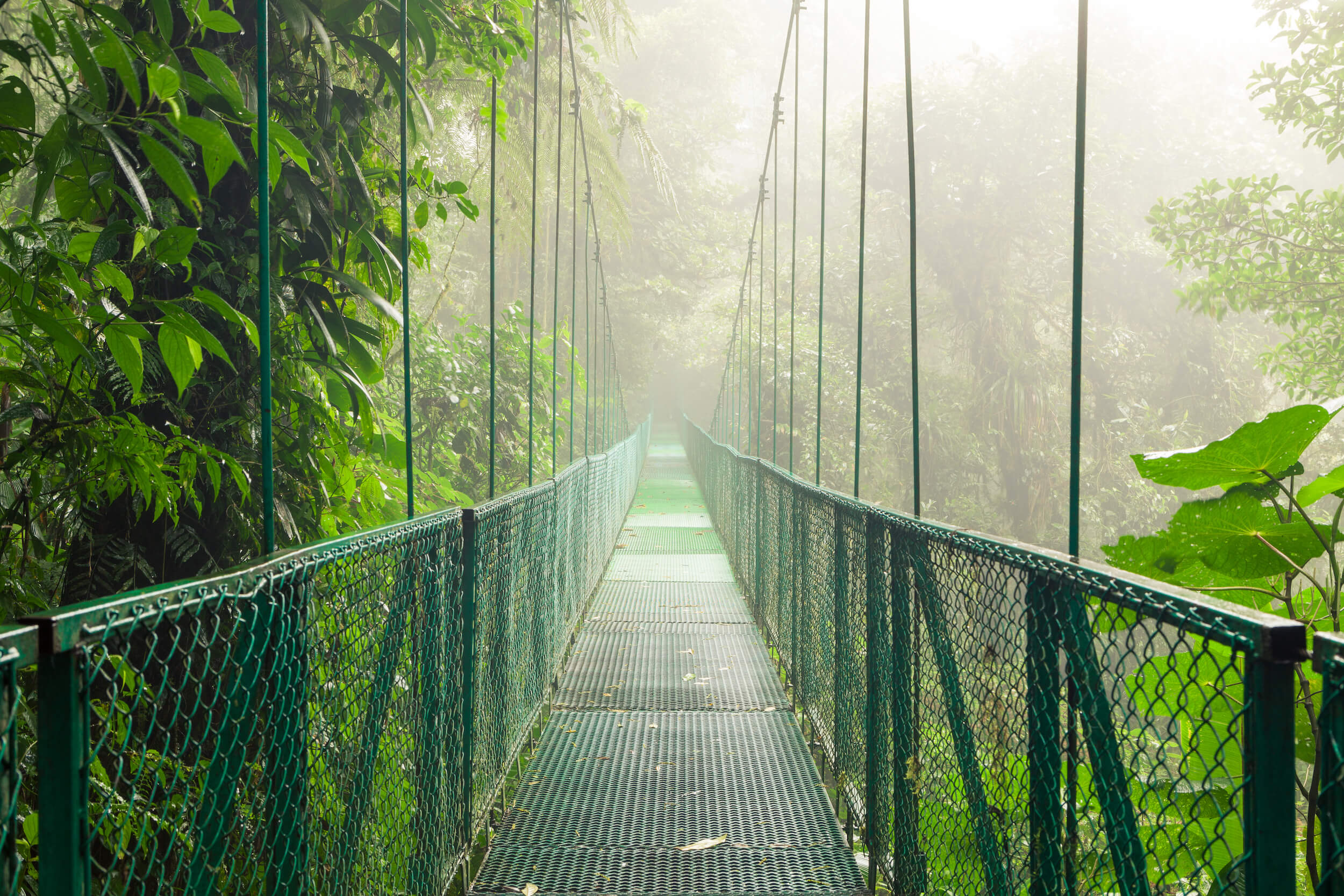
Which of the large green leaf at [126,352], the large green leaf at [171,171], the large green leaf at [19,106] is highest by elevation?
the large green leaf at [19,106]

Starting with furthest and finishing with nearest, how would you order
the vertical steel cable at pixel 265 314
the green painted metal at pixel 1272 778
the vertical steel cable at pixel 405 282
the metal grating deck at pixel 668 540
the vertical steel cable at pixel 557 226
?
the metal grating deck at pixel 668 540 → the vertical steel cable at pixel 557 226 → the vertical steel cable at pixel 405 282 → the vertical steel cable at pixel 265 314 → the green painted metal at pixel 1272 778

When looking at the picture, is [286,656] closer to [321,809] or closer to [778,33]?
[321,809]

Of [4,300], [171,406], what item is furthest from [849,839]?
[4,300]

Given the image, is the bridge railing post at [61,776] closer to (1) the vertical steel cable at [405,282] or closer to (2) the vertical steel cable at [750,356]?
(1) the vertical steel cable at [405,282]

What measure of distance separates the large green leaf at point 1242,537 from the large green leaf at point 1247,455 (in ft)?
0.12

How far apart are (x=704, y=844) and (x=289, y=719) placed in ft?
4.57

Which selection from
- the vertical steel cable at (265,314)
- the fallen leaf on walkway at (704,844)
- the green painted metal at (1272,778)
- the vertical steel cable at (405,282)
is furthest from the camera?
the fallen leaf on walkway at (704,844)

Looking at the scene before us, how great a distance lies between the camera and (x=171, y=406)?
1897mm

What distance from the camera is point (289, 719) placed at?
1.24 metres

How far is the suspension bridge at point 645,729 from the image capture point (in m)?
0.81

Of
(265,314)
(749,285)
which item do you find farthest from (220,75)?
(749,285)

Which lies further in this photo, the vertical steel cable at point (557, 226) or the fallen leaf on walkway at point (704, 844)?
the vertical steel cable at point (557, 226)

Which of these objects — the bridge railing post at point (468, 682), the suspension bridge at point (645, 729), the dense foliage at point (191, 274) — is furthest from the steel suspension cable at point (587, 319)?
the bridge railing post at point (468, 682)

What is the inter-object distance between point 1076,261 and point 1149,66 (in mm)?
23829
